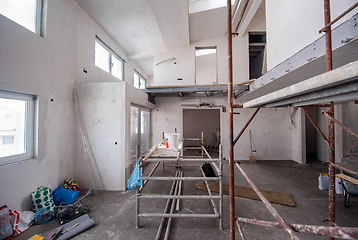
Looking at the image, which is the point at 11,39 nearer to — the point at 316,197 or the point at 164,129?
the point at 164,129

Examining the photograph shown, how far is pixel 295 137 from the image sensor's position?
5734 mm

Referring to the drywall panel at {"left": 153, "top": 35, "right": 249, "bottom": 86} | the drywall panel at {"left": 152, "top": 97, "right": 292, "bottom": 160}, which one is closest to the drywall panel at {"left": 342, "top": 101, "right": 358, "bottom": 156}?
the drywall panel at {"left": 152, "top": 97, "right": 292, "bottom": 160}

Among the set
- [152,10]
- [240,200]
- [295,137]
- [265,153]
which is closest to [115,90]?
[152,10]

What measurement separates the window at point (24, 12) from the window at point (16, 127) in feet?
3.90

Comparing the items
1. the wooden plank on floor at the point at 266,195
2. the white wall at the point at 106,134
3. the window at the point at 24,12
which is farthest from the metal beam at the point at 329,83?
the window at the point at 24,12

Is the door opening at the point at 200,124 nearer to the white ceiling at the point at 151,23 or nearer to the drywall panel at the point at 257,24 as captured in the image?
the white ceiling at the point at 151,23

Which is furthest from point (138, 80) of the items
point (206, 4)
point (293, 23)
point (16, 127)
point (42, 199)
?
point (293, 23)

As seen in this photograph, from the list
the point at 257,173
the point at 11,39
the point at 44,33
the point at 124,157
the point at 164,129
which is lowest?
the point at 257,173

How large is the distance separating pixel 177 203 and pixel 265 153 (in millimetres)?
4854

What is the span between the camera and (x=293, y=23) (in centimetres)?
257

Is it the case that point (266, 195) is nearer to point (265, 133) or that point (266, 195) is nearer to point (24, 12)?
point (265, 133)

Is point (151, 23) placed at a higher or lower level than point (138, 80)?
higher

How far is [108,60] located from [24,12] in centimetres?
229

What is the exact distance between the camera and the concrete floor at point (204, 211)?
2.08 meters
